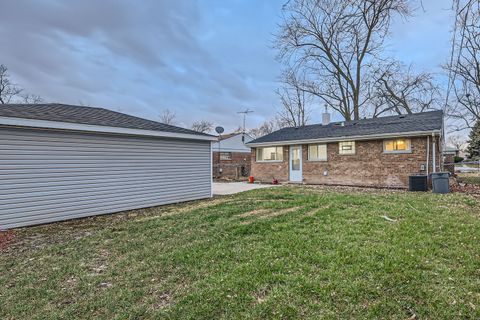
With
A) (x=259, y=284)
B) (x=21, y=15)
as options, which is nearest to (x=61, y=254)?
(x=259, y=284)

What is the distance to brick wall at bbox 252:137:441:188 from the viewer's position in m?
12.1

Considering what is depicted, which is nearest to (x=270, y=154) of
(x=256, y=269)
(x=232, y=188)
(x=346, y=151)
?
(x=232, y=188)

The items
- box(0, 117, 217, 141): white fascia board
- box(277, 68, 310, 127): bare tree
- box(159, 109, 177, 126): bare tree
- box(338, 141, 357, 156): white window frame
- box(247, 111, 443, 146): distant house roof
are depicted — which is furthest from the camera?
box(159, 109, 177, 126): bare tree

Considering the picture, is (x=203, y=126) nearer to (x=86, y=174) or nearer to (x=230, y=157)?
(x=230, y=157)

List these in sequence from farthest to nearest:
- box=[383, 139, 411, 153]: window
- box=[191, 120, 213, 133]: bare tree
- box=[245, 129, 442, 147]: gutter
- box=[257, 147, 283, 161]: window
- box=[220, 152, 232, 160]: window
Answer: box=[191, 120, 213, 133]: bare tree → box=[220, 152, 232, 160]: window → box=[257, 147, 283, 161]: window → box=[383, 139, 411, 153]: window → box=[245, 129, 442, 147]: gutter

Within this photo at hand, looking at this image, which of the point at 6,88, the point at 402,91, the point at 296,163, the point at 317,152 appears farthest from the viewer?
the point at 6,88

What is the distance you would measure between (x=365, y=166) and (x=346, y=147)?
1.34m

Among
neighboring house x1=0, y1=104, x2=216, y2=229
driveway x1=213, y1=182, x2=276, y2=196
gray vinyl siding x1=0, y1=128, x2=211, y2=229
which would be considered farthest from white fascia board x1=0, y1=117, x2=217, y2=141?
driveway x1=213, y1=182, x2=276, y2=196

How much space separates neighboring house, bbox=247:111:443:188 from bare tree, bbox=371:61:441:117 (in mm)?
9931

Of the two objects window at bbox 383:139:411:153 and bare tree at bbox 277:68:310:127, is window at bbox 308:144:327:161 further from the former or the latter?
bare tree at bbox 277:68:310:127

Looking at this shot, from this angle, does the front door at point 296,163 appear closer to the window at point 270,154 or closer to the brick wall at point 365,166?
the brick wall at point 365,166

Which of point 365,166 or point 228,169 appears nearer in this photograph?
point 365,166

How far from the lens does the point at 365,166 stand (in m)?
13.5

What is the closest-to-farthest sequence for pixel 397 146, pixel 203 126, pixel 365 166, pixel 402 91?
1. pixel 397 146
2. pixel 365 166
3. pixel 402 91
4. pixel 203 126
